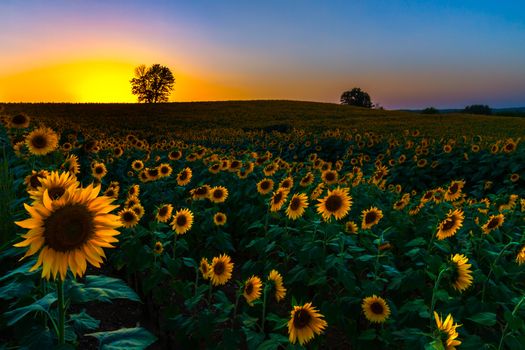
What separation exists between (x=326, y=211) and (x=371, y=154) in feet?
33.2

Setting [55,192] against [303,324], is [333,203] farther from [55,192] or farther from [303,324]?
[55,192]

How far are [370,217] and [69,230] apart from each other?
2788 mm

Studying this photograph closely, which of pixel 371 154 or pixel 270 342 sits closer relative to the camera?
pixel 270 342

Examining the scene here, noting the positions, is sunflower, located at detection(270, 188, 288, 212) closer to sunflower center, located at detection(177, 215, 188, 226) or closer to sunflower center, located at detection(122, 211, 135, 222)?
sunflower center, located at detection(177, 215, 188, 226)

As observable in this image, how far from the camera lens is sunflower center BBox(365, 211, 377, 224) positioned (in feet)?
12.3

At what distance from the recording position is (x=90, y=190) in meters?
1.61

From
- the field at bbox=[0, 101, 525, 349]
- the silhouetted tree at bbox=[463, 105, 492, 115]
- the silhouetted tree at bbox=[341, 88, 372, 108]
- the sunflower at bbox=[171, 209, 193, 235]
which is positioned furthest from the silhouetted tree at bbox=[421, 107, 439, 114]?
the sunflower at bbox=[171, 209, 193, 235]

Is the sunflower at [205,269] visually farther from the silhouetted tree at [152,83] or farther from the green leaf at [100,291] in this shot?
the silhouetted tree at [152,83]

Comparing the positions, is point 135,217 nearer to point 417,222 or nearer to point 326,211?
point 326,211

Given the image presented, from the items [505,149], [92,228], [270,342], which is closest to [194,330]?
[270,342]

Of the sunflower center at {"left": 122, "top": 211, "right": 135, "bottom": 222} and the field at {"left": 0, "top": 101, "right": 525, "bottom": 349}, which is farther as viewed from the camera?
the sunflower center at {"left": 122, "top": 211, "right": 135, "bottom": 222}

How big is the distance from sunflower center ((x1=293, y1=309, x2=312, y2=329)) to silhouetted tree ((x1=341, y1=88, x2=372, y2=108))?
10196cm

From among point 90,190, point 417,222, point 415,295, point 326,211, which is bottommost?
point 415,295

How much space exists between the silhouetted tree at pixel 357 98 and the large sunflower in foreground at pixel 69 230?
4043 inches
